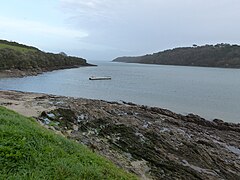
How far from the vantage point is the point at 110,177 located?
7.87 metres

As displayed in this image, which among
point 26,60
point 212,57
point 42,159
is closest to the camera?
point 42,159

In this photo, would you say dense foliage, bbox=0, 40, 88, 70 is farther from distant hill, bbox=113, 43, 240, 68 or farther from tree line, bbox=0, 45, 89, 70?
distant hill, bbox=113, 43, 240, 68

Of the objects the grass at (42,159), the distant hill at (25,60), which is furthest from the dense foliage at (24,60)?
the grass at (42,159)

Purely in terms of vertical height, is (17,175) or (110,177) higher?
(17,175)

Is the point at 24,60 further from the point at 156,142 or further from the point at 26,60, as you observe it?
the point at 156,142

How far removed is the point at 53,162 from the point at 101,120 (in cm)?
1184

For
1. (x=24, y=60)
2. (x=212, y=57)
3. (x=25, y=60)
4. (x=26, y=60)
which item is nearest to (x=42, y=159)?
(x=24, y=60)

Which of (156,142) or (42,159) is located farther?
(156,142)

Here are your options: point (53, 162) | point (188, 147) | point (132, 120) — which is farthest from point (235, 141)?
point (53, 162)

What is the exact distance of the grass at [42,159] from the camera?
22.4 ft

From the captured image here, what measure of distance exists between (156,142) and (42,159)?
9.13 meters

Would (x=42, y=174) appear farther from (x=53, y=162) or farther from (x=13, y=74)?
(x=13, y=74)

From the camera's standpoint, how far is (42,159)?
7590mm

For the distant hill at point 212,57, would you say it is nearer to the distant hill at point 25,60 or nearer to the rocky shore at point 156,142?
the distant hill at point 25,60
